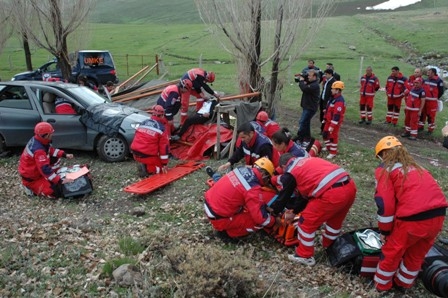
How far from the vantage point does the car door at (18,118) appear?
9023 mm

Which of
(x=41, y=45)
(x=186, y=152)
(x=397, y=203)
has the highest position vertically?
(x=41, y=45)

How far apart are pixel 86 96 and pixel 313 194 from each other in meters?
6.34

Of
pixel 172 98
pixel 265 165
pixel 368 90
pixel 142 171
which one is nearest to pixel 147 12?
pixel 368 90

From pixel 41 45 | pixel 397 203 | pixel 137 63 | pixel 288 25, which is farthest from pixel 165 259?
pixel 137 63

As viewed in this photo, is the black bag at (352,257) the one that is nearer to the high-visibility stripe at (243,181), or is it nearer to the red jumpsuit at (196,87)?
the high-visibility stripe at (243,181)

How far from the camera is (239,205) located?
17.6 ft

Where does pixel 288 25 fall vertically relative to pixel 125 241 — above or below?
above

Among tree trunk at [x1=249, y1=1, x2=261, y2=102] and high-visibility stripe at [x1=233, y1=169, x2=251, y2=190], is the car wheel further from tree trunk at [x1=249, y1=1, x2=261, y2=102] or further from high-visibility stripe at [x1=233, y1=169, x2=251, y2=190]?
high-visibility stripe at [x1=233, y1=169, x2=251, y2=190]

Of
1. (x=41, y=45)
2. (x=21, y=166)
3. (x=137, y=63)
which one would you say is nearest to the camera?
(x=21, y=166)

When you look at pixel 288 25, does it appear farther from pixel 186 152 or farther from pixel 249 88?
pixel 186 152

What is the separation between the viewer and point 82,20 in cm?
1559

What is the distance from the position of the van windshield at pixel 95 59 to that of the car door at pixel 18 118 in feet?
39.5

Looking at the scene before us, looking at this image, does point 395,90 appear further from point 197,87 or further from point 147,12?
point 147,12

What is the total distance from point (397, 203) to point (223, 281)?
6.70 ft
